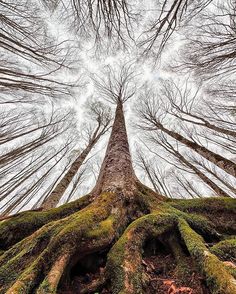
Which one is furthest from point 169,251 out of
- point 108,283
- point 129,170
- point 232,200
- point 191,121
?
point 191,121

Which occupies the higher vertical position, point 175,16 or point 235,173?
point 175,16

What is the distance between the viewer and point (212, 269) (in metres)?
1.47

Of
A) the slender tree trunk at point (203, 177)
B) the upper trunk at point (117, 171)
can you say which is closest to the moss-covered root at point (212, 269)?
the upper trunk at point (117, 171)

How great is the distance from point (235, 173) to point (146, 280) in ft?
13.8

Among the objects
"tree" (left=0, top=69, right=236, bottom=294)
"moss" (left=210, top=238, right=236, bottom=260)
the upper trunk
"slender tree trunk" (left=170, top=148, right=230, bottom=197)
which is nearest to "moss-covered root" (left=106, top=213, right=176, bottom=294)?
"tree" (left=0, top=69, right=236, bottom=294)

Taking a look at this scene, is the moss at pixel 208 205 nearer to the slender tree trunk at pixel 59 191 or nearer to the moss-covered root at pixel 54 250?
the moss-covered root at pixel 54 250

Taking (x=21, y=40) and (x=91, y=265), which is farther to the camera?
(x=21, y=40)

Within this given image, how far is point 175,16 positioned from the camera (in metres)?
3.40

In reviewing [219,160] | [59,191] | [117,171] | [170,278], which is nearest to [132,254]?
[170,278]

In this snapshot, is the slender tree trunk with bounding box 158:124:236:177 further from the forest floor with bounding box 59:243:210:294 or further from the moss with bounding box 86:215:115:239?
the moss with bounding box 86:215:115:239

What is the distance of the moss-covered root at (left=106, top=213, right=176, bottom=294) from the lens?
1553mm

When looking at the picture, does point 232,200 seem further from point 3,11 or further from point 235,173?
point 3,11

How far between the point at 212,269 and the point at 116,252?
0.81 metres

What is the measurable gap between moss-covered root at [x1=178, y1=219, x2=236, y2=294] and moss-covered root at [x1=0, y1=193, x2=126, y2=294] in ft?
2.69
